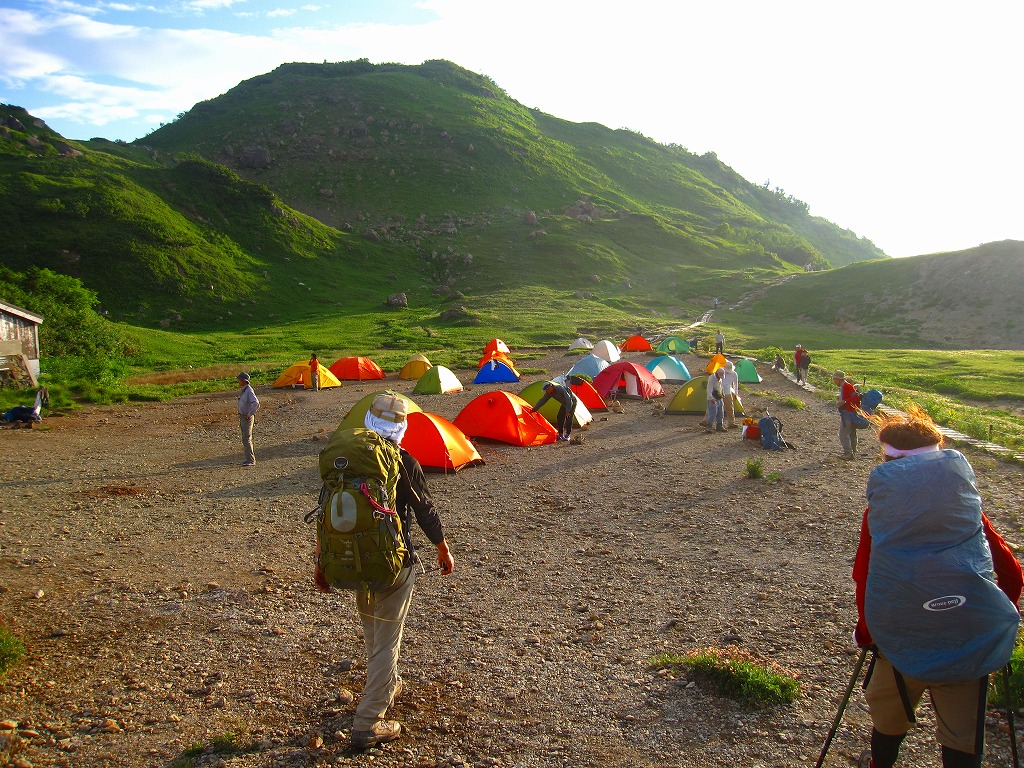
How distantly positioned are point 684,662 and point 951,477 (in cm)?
325

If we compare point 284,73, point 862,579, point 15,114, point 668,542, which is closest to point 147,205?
point 15,114

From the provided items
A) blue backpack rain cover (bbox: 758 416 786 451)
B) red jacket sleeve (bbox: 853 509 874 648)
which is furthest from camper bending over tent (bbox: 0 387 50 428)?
red jacket sleeve (bbox: 853 509 874 648)

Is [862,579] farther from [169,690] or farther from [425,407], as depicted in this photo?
[425,407]

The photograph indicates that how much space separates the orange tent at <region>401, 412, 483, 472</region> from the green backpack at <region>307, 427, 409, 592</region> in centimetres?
970

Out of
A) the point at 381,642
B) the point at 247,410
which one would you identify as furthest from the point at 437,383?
the point at 381,642

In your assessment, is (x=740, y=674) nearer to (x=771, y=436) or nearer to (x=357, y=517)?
(x=357, y=517)

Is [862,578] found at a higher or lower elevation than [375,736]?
higher

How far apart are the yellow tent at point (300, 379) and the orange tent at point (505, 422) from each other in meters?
12.5

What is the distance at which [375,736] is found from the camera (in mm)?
4715

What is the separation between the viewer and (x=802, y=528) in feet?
33.0

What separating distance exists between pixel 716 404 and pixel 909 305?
5725 centimetres

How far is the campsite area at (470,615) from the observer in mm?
4852

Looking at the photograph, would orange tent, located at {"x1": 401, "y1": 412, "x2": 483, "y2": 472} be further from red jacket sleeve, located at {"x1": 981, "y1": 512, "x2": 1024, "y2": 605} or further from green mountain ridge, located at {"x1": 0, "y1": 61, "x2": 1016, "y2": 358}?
green mountain ridge, located at {"x1": 0, "y1": 61, "x2": 1016, "y2": 358}

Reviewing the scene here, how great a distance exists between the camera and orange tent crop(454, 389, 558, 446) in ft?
54.7
